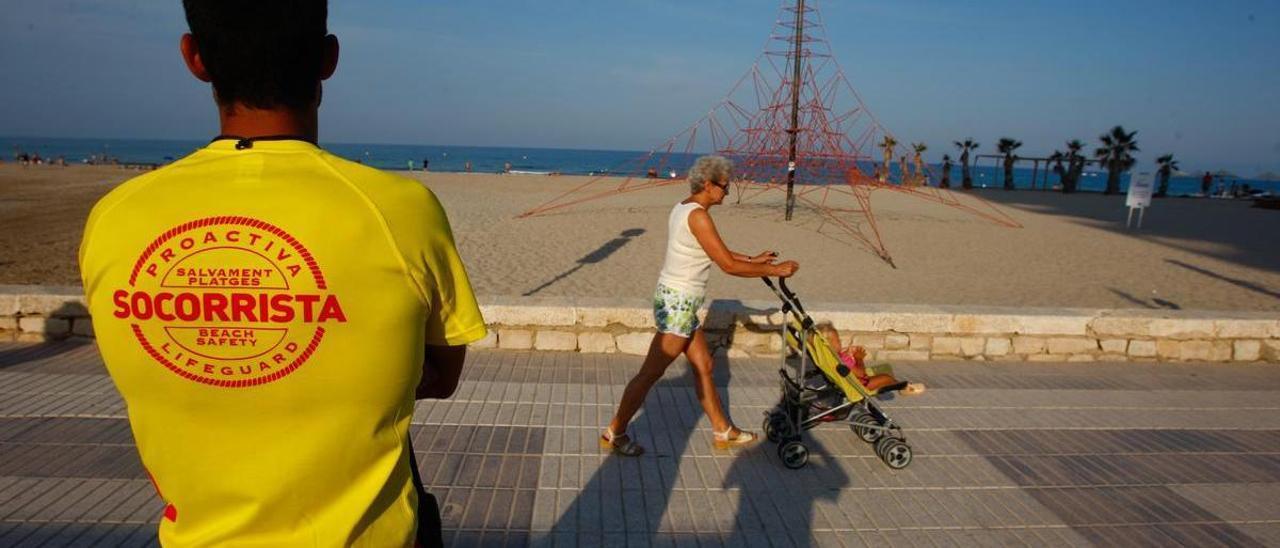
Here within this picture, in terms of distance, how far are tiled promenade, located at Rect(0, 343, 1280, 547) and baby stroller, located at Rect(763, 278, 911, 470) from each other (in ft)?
0.38

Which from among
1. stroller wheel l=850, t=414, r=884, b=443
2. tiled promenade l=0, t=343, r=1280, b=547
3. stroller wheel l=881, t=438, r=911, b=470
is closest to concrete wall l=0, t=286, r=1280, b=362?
tiled promenade l=0, t=343, r=1280, b=547

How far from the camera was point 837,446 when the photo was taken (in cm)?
457

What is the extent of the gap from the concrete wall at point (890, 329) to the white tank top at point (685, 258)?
213 centimetres

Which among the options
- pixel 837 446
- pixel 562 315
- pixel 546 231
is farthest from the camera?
pixel 546 231

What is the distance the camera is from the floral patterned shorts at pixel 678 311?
406 cm

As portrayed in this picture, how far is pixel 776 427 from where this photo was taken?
446 centimetres

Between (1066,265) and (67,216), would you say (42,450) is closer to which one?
(1066,265)

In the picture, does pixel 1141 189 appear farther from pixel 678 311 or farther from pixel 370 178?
pixel 370 178

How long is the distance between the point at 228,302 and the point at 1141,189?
25.7m

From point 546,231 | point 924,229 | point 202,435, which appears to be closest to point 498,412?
point 202,435

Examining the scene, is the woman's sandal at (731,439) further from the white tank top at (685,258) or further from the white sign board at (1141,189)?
the white sign board at (1141,189)

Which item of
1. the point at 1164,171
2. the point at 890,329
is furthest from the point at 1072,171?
the point at 890,329

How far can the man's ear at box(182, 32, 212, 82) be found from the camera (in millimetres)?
1181

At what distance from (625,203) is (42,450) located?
23161 mm
